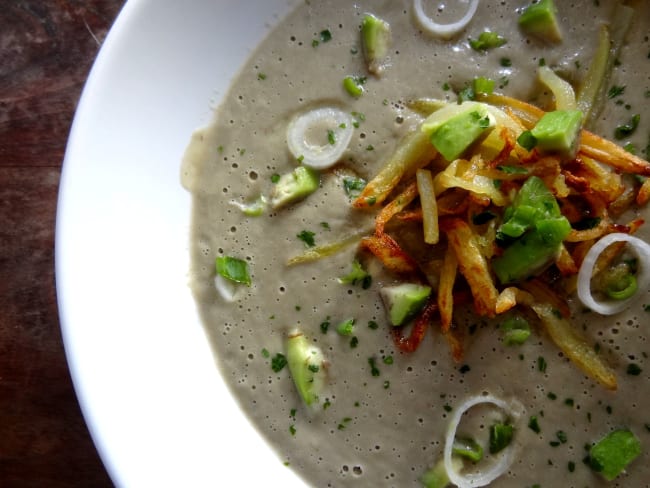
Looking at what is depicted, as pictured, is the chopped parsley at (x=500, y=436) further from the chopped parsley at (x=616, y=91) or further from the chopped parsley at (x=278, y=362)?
the chopped parsley at (x=616, y=91)

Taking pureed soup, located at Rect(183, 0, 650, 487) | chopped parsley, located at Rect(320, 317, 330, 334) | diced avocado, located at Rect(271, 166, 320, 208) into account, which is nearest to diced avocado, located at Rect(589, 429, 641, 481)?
pureed soup, located at Rect(183, 0, 650, 487)

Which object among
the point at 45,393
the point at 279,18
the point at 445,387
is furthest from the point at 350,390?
the point at 279,18

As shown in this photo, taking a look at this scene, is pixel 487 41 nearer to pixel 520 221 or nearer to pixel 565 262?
pixel 520 221

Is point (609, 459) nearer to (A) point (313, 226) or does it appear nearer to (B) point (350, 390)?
(B) point (350, 390)

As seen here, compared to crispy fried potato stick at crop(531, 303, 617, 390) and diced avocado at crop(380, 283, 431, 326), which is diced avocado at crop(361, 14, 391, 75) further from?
crispy fried potato stick at crop(531, 303, 617, 390)

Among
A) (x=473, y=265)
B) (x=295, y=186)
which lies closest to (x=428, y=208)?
(x=473, y=265)
